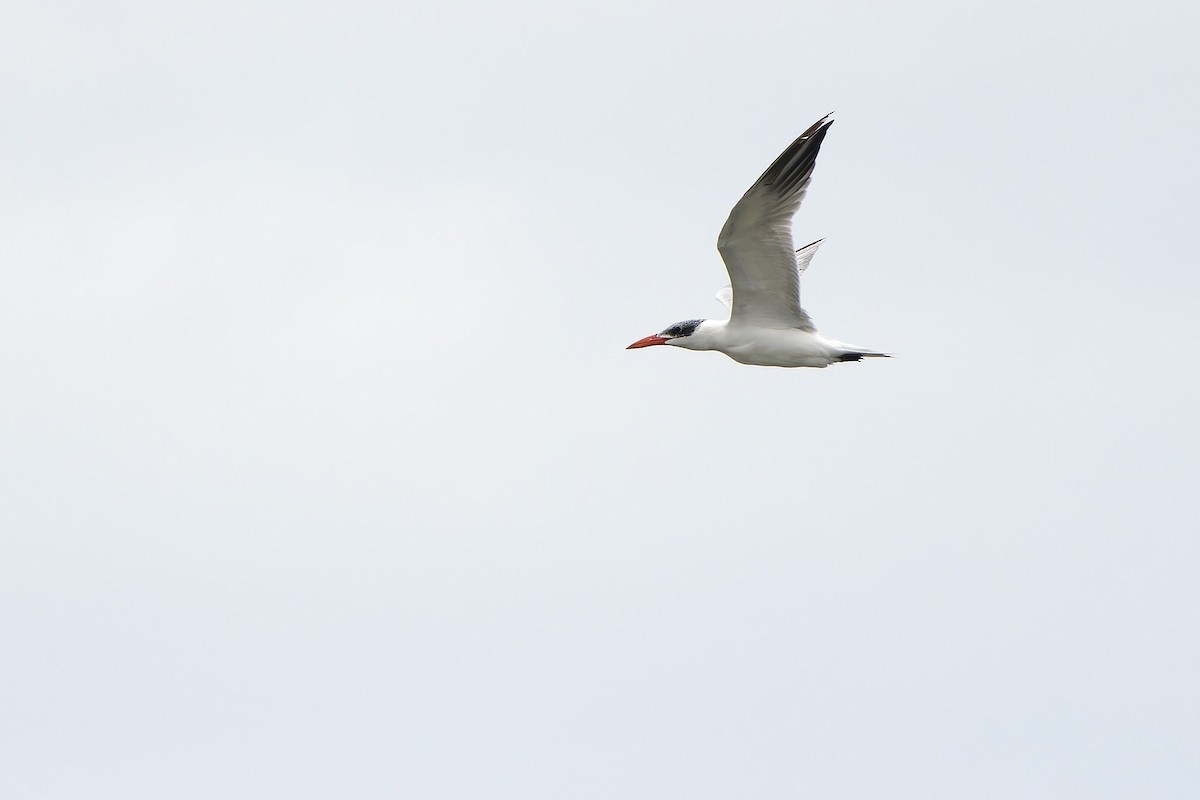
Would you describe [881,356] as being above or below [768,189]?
below

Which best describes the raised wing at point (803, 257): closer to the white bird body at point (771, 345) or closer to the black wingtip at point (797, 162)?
the white bird body at point (771, 345)

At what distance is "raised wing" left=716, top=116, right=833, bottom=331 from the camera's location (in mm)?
25719

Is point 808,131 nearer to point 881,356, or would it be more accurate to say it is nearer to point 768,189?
point 768,189

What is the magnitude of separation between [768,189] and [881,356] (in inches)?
118

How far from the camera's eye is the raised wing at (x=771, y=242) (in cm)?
2572

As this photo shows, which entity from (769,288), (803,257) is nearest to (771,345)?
(769,288)

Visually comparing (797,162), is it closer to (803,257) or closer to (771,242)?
(771,242)

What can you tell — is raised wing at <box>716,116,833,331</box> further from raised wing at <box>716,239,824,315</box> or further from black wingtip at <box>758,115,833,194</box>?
raised wing at <box>716,239,824,315</box>

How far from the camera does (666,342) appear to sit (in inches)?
1134

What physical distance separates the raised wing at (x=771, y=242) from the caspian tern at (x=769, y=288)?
11 mm

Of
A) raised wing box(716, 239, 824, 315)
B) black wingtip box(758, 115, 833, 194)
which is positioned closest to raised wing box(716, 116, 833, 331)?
black wingtip box(758, 115, 833, 194)

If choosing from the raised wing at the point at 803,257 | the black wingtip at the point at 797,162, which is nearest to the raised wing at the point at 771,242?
the black wingtip at the point at 797,162

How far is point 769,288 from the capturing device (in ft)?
89.8

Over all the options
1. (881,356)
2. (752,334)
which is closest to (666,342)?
(752,334)
